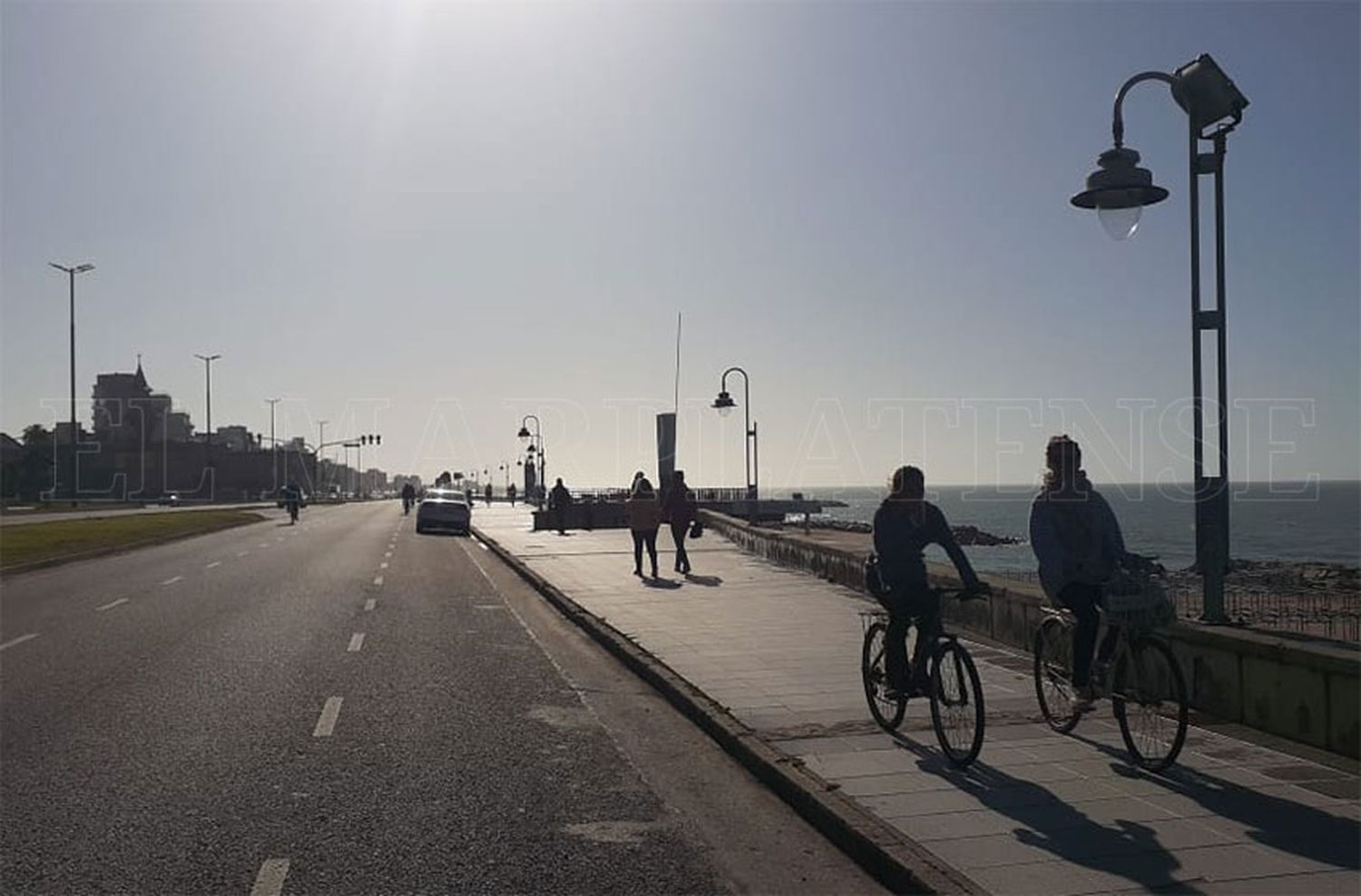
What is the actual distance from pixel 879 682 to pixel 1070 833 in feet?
8.80

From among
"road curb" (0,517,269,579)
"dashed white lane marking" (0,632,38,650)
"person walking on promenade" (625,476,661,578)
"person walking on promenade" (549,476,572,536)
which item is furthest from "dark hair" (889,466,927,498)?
"person walking on promenade" (549,476,572,536)

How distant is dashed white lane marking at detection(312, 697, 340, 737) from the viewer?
32.1 ft

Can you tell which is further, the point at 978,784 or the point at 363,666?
the point at 363,666

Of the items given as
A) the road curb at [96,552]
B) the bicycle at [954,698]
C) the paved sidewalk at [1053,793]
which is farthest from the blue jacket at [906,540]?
the road curb at [96,552]

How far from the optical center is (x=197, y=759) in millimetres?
8812

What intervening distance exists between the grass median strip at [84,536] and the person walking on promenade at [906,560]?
79.5 feet

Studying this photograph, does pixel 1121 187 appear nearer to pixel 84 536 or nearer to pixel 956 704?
pixel 956 704

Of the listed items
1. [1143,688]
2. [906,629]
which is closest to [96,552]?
[906,629]

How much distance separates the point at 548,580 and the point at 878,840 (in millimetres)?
17873

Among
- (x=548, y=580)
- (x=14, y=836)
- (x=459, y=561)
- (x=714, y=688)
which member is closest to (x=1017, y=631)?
(x=714, y=688)

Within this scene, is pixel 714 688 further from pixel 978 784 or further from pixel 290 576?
pixel 290 576

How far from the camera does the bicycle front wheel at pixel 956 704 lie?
7773 millimetres

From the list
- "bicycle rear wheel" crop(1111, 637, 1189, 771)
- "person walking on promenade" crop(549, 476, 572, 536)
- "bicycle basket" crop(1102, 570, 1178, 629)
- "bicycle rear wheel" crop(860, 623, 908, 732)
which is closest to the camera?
"bicycle rear wheel" crop(1111, 637, 1189, 771)

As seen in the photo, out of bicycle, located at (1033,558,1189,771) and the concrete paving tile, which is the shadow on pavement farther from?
the concrete paving tile
